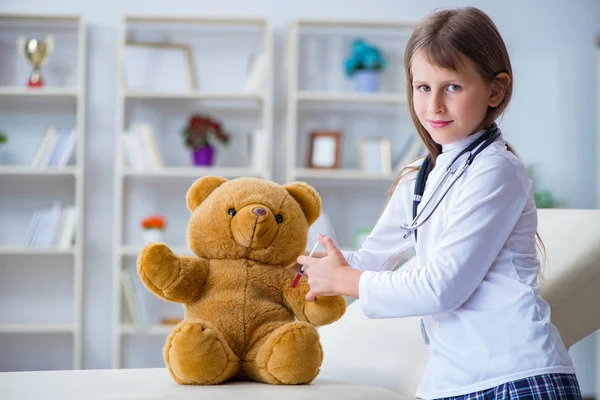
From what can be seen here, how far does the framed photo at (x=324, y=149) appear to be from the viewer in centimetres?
409

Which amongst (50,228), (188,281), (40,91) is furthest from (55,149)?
(188,281)

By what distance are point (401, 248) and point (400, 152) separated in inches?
110

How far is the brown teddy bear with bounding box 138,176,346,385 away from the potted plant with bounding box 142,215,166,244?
2.56 metres

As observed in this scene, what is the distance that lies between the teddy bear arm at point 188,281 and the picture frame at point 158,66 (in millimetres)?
2722

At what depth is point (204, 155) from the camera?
3982 mm

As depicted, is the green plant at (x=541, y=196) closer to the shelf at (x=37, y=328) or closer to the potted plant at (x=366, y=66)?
the potted plant at (x=366, y=66)

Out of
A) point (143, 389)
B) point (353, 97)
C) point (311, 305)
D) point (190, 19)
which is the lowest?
point (143, 389)

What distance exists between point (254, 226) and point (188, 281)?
0.15m

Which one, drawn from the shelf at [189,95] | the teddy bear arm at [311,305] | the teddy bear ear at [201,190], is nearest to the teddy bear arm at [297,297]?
the teddy bear arm at [311,305]

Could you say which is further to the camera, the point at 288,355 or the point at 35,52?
the point at 35,52

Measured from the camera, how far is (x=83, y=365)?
4035 millimetres

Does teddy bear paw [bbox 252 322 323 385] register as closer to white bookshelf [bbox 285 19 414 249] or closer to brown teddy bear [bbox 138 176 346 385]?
brown teddy bear [bbox 138 176 346 385]

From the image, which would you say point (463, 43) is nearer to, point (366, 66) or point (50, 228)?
point (366, 66)

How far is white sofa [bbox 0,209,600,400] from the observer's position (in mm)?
1208
